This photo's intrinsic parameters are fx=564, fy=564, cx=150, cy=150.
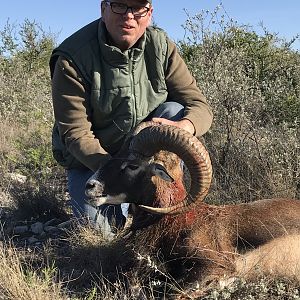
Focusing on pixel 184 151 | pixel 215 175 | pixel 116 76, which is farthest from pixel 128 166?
pixel 215 175

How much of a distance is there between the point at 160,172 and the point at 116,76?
143 centimetres

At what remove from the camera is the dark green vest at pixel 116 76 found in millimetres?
5641

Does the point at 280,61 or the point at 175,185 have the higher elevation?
the point at 280,61

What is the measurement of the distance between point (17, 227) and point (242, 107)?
312 centimetres

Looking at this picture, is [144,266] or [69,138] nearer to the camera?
[144,266]

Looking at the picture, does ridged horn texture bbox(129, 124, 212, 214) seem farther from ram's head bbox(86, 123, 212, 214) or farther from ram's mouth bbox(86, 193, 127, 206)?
ram's mouth bbox(86, 193, 127, 206)

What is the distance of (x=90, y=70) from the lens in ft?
18.5

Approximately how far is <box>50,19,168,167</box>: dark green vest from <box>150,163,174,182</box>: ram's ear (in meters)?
1.24

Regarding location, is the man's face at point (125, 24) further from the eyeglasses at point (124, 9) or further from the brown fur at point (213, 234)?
the brown fur at point (213, 234)

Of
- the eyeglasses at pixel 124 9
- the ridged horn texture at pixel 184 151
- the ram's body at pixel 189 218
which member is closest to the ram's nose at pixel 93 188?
the ram's body at pixel 189 218

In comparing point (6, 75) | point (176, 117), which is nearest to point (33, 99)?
point (6, 75)

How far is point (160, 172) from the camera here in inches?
184

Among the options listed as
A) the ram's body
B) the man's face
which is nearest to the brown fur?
the ram's body

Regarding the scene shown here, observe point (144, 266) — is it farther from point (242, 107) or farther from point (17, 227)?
point (242, 107)
